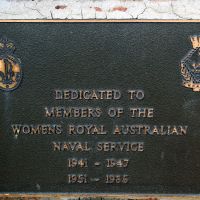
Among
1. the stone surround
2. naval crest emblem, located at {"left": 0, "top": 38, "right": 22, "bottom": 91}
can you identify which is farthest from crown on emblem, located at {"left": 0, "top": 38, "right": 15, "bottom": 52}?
the stone surround

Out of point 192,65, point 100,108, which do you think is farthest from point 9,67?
point 192,65

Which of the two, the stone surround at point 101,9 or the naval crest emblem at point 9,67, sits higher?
the stone surround at point 101,9

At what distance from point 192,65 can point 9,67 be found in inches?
54.3

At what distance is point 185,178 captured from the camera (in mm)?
2938

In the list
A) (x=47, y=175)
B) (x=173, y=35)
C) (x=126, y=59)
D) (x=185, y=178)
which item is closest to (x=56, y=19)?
(x=126, y=59)

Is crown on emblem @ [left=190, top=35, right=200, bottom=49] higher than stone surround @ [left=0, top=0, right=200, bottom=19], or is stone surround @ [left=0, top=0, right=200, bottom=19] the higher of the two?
stone surround @ [left=0, top=0, right=200, bottom=19]

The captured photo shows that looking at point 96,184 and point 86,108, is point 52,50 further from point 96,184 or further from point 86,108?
point 96,184

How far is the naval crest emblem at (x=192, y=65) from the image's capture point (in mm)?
2706

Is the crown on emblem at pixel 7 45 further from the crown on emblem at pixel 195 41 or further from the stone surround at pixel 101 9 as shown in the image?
the crown on emblem at pixel 195 41

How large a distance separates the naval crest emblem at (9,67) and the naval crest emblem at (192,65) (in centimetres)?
124

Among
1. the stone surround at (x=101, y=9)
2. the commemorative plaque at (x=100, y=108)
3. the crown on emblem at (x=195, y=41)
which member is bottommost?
the commemorative plaque at (x=100, y=108)

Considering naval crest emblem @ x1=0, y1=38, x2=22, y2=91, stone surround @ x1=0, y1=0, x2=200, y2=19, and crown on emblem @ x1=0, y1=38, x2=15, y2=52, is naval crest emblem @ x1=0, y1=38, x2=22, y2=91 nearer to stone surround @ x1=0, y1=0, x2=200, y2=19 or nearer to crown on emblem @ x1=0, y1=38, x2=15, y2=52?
crown on emblem @ x1=0, y1=38, x2=15, y2=52

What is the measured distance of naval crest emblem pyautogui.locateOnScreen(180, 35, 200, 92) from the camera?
271 centimetres

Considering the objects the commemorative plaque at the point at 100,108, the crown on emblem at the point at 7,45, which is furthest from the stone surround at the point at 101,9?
the crown on emblem at the point at 7,45
